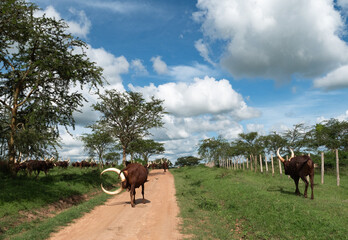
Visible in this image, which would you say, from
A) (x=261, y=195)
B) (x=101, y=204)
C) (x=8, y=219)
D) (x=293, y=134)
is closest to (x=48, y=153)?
(x=101, y=204)

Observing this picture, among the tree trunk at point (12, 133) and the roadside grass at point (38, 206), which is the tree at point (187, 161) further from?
the tree trunk at point (12, 133)

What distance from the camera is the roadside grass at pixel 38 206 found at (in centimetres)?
883

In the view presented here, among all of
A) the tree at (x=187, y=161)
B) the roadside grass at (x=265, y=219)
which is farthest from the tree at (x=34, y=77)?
the tree at (x=187, y=161)

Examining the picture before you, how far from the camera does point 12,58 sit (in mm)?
16266

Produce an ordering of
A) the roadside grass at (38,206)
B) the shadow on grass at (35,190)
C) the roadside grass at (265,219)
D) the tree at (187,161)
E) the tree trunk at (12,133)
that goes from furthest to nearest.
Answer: the tree at (187,161), the tree trunk at (12,133), the shadow on grass at (35,190), the roadside grass at (38,206), the roadside grass at (265,219)

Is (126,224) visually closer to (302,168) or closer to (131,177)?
(131,177)

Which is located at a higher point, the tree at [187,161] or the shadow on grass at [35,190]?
the shadow on grass at [35,190]

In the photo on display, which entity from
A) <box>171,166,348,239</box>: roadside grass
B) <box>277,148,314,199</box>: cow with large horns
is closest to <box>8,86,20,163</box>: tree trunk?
<box>171,166,348,239</box>: roadside grass

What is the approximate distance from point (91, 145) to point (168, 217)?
4616 centimetres

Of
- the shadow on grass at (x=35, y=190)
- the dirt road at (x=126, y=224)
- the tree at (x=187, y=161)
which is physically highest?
the shadow on grass at (x=35, y=190)

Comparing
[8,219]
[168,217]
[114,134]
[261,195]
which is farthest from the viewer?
[114,134]

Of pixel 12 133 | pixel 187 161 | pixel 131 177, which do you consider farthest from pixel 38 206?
pixel 187 161

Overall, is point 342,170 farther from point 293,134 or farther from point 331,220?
point 331,220

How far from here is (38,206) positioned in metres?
11.7
